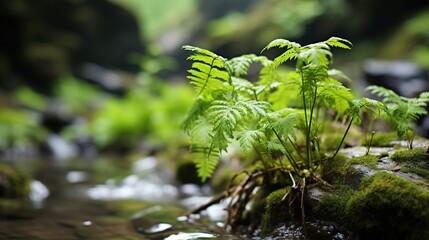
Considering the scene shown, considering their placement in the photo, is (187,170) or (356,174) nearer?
(356,174)

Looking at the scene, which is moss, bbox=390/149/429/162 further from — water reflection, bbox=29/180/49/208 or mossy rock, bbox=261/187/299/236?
water reflection, bbox=29/180/49/208

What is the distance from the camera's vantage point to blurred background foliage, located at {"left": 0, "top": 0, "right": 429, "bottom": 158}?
9914mm

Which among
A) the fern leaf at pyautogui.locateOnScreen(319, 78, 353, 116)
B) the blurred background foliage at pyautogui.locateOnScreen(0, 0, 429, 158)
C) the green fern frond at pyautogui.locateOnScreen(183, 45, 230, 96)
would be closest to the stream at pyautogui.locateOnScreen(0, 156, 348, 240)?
the fern leaf at pyautogui.locateOnScreen(319, 78, 353, 116)

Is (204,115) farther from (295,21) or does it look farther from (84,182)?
(295,21)

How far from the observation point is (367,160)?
261 cm

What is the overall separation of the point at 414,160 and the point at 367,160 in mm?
299

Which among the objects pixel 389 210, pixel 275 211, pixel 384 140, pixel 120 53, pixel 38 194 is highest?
pixel 120 53

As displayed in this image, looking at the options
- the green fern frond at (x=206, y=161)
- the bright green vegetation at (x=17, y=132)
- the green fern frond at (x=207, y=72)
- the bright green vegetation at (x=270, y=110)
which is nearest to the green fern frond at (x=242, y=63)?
the bright green vegetation at (x=270, y=110)

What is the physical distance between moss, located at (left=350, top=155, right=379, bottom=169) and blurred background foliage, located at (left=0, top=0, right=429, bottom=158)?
14.0 ft

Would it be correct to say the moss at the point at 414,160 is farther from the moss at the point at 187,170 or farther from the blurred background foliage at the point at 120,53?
the blurred background foliage at the point at 120,53

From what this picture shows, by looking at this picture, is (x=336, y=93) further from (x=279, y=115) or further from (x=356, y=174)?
(x=356, y=174)

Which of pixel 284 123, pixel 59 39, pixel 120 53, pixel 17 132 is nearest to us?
pixel 284 123

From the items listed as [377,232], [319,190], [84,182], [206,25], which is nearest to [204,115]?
[319,190]

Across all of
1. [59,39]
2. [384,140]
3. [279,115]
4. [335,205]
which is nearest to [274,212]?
[335,205]
